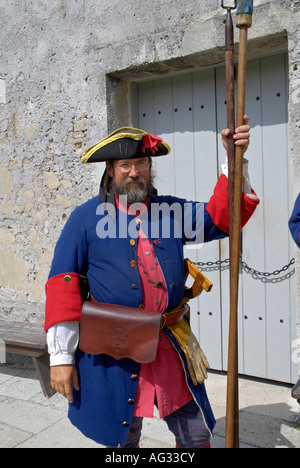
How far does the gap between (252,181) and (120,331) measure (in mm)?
1852

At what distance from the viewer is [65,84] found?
13.2ft

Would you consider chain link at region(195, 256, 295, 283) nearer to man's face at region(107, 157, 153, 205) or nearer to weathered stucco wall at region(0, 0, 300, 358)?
weathered stucco wall at region(0, 0, 300, 358)

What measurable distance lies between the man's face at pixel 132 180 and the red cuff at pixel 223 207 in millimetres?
327

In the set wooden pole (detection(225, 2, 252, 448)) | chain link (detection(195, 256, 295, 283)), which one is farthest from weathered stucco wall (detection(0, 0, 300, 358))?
wooden pole (detection(225, 2, 252, 448))

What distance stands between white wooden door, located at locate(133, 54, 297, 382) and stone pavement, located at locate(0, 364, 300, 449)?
0.58 feet

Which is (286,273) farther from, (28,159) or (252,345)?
(28,159)

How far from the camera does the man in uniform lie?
221 centimetres

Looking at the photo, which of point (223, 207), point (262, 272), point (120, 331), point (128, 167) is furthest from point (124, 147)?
point (262, 272)

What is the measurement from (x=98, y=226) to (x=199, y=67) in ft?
6.27

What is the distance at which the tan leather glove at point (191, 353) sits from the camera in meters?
2.26

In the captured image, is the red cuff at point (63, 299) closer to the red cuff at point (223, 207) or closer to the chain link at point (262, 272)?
the red cuff at point (223, 207)

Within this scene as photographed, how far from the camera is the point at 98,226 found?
7.54 ft

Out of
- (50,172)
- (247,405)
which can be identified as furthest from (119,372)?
(50,172)

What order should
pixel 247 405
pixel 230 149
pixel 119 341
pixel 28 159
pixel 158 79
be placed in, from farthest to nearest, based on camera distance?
1. pixel 28 159
2. pixel 158 79
3. pixel 247 405
4. pixel 119 341
5. pixel 230 149
